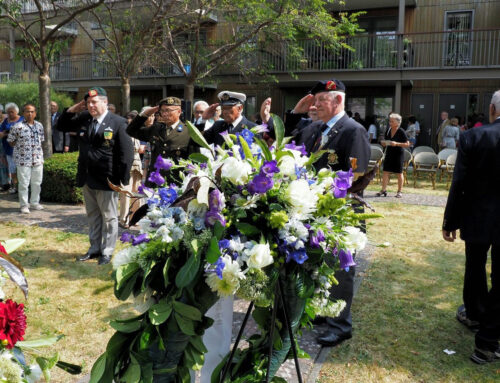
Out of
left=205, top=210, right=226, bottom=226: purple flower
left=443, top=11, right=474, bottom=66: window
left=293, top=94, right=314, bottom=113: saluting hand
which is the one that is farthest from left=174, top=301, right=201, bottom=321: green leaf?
left=443, top=11, right=474, bottom=66: window

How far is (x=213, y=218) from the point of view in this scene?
1914mm

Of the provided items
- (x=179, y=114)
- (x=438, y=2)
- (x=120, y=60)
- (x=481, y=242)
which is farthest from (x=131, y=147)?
(x=438, y=2)

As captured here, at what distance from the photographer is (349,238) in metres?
2.07

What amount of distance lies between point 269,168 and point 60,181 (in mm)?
8986

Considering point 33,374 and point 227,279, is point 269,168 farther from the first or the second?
point 33,374

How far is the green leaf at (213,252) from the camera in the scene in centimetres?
184

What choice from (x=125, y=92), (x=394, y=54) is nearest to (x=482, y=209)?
(x=125, y=92)

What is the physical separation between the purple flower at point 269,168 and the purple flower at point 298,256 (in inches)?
13.9

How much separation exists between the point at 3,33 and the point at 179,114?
2707 cm

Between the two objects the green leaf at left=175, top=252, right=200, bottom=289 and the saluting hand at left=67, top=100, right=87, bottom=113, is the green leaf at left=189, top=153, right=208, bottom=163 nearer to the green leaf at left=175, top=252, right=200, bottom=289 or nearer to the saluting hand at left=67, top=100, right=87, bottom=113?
the green leaf at left=175, top=252, right=200, bottom=289

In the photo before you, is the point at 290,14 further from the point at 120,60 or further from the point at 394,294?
the point at 394,294

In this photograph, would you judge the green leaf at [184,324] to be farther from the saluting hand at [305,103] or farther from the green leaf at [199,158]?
the saluting hand at [305,103]

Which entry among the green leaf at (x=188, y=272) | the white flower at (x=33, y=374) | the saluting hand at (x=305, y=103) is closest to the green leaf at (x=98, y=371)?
the white flower at (x=33, y=374)

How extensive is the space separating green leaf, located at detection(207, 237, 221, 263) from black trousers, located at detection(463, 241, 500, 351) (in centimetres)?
282
